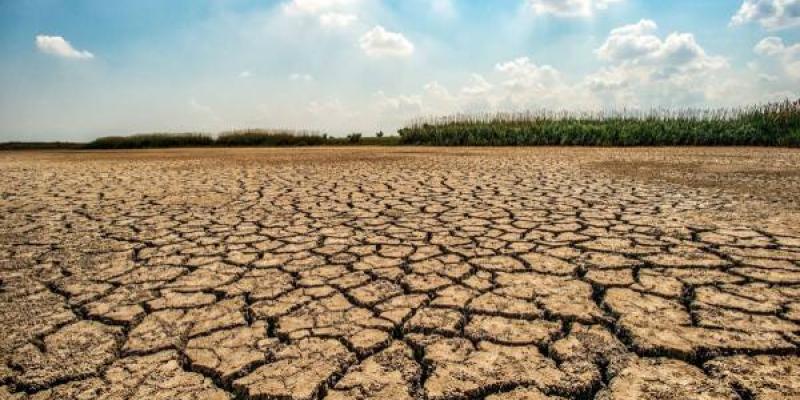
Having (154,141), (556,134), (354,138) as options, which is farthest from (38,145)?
(556,134)

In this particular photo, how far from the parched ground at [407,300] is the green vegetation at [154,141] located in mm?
16717

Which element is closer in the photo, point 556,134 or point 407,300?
point 407,300

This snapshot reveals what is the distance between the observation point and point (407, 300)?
2.21m

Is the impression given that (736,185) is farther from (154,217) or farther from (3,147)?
(3,147)

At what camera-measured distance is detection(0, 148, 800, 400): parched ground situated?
1606mm

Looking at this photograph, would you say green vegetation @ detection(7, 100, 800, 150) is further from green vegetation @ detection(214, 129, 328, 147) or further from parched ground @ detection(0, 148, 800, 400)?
parched ground @ detection(0, 148, 800, 400)

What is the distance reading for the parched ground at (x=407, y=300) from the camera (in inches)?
63.2

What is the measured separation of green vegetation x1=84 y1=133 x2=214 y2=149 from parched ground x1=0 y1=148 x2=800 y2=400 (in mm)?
16717

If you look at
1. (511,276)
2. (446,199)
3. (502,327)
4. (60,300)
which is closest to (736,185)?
(446,199)

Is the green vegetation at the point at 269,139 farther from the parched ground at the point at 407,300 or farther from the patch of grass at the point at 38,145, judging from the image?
the parched ground at the point at 407,300

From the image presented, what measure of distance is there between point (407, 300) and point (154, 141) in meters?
20.6

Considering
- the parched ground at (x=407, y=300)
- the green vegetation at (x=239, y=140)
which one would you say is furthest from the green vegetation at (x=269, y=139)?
the parched ground at (x=407, y=300)

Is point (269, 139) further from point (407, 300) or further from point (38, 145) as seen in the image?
point (407, 300)

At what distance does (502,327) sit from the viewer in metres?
1.93
